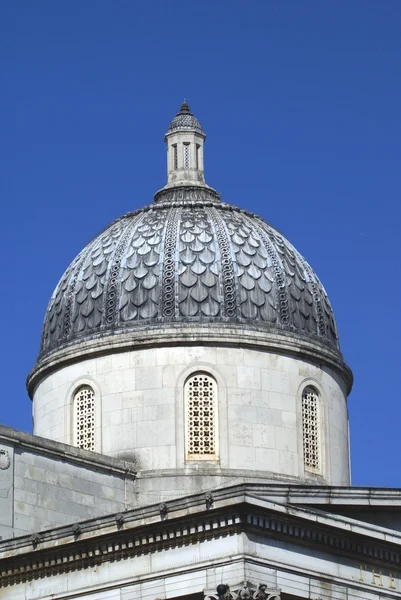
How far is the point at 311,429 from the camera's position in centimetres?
5488

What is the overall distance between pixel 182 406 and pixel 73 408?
341cm

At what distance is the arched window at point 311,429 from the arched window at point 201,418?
281 centimetres

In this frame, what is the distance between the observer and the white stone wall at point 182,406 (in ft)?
174

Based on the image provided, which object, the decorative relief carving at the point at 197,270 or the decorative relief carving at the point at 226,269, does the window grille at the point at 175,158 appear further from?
the decorative relief carving at the point at 197,270

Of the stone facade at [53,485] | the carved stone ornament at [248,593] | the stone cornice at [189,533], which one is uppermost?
the stone facade at [53,485]

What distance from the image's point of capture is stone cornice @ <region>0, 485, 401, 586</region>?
40.3 m

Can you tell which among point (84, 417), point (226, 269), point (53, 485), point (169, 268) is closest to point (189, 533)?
point (53, 485)

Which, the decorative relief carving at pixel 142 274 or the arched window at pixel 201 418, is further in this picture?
the decorative relief carving at pixel 142 274

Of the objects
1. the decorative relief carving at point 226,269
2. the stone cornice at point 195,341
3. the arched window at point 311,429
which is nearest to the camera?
the stone cornice at point 195,341

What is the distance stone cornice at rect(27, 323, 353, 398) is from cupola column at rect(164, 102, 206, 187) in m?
6.63

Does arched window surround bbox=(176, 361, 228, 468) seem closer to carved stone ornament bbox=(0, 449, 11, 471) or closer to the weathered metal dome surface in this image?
the weathered metal dome surface

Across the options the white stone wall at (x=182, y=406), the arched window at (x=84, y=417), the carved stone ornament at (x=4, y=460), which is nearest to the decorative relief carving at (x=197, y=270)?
the white stone wall at (x=182, y=406)

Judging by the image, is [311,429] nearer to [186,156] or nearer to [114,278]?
[114,278]

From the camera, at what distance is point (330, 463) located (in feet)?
181
